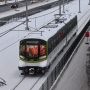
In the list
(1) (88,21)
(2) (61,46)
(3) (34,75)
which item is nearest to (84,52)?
(2) (61,46)

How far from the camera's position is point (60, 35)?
30.9 meters

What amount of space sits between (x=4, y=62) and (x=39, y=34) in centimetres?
446

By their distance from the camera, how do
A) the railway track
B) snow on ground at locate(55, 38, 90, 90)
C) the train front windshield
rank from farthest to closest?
the train front windshield, snow on ground at locate(55, 38, 90, 90), the railway track

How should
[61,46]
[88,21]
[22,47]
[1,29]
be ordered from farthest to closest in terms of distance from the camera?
[88,21] → [1,29] → [61,46] → [22,47]

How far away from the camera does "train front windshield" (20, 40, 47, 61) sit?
80.2 feet

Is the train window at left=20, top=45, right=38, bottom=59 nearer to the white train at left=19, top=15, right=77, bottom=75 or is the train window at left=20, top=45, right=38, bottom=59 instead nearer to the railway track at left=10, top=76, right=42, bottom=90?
the white train at left=19, top=15, right=77, bottom=75

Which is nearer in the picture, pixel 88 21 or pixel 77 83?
pixel 77 83

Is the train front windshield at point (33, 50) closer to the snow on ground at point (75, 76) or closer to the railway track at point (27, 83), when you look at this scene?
the railway track at point (27, 83)

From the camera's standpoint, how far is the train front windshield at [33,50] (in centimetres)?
2445

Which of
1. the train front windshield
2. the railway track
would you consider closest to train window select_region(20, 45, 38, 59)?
the train front windshield

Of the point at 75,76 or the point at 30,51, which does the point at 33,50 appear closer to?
the point at 30,51

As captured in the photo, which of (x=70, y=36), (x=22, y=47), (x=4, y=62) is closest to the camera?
(x=22, y=47)

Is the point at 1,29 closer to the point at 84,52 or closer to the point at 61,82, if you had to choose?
the point at 84,52

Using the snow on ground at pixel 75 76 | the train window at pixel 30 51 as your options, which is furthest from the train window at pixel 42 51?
the snow on ground at pixel 75 76
